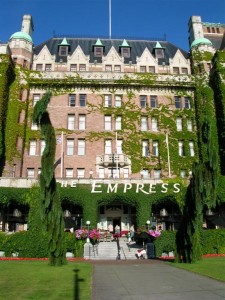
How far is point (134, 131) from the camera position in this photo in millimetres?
42500

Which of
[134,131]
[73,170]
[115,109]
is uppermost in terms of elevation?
[115,109]

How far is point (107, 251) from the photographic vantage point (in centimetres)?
2697

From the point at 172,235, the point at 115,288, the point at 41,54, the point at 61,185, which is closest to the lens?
the point at 115,288

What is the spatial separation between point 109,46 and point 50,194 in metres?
42.5

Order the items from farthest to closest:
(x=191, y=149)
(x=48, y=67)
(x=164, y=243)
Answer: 1. (x=48, y=67)
2. (x=191, y=149)
3. (x=164, y=243)

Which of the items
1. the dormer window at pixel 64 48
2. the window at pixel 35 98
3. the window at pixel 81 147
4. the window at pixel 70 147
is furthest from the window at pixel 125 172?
the dormer window at pixel 64 48

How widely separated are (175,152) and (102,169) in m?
10.3

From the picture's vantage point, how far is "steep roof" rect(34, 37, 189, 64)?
51.4 meters

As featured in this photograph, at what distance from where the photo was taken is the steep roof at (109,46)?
51.4 metres

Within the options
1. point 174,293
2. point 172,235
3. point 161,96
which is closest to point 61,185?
point 172,235

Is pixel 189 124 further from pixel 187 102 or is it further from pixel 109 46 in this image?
pixel 109 46

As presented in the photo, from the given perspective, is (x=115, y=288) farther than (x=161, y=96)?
No

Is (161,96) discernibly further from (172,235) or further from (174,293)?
(174,293)

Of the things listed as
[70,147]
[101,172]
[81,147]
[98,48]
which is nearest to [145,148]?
[101,172]
